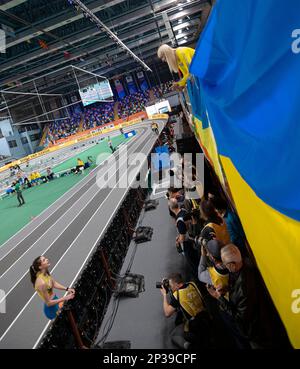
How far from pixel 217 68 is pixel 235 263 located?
6.79 ft

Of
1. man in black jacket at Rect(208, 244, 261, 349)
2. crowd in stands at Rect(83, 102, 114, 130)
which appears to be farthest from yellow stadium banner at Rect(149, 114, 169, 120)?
man in black jacket at Rect(208, 244, 261, 349)

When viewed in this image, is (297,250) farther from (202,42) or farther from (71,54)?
(71,54)

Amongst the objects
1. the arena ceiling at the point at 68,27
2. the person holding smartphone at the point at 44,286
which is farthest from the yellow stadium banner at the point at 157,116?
the person holding smartphone at the point at 44,286

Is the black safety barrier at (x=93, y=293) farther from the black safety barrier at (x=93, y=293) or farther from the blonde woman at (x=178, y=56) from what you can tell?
the blonde woman at (x=178, y=56)

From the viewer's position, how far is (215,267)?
356 centimetres

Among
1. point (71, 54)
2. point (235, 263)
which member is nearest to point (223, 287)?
point (235, 263)

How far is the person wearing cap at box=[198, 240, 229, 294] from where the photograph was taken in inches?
134

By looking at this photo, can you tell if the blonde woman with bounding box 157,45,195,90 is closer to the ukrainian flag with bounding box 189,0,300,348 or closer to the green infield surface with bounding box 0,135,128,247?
the ukrainian flag with bounding box 189,0,300,348

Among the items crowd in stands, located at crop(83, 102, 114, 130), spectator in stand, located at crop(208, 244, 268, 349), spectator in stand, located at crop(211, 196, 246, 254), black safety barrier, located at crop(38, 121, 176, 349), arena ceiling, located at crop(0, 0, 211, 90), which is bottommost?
black safety barrier, located at crop(38, 121, 176, 349)

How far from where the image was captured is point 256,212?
1.55 meters

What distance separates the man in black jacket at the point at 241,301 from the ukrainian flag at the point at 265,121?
1.40 metres

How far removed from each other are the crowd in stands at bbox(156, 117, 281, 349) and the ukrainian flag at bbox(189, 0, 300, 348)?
1484mm

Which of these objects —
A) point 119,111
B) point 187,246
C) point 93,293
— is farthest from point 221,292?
point 119,111

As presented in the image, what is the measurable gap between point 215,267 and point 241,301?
64 cm
